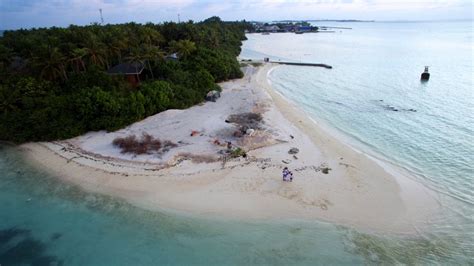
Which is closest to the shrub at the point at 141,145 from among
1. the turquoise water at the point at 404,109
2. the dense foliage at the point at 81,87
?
the dense foliage at the point at 81,87

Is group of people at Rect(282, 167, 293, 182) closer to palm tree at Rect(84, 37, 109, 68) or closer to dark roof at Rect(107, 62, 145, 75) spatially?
dark roof at Rect(107, 62, 145, 75)

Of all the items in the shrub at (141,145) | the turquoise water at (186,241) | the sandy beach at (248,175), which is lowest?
the turquoise water at (186,241)

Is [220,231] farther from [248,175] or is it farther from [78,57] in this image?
[78,57]

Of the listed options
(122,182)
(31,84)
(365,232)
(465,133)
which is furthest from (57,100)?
(465,133)

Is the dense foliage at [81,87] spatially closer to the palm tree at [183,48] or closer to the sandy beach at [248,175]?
the sandy beach at [248,175]

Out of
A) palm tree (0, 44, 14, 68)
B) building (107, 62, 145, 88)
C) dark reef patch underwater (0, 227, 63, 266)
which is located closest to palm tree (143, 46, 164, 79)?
building (107, 62, 145, 88)

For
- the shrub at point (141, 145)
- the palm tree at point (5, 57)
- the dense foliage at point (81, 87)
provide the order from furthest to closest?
the palm tree at point (5, 57), the dense foliage at point (81, 87), the shrub at point (141, 145)

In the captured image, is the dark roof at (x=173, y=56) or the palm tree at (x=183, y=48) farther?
the palm tree at (x=183, y=48)
